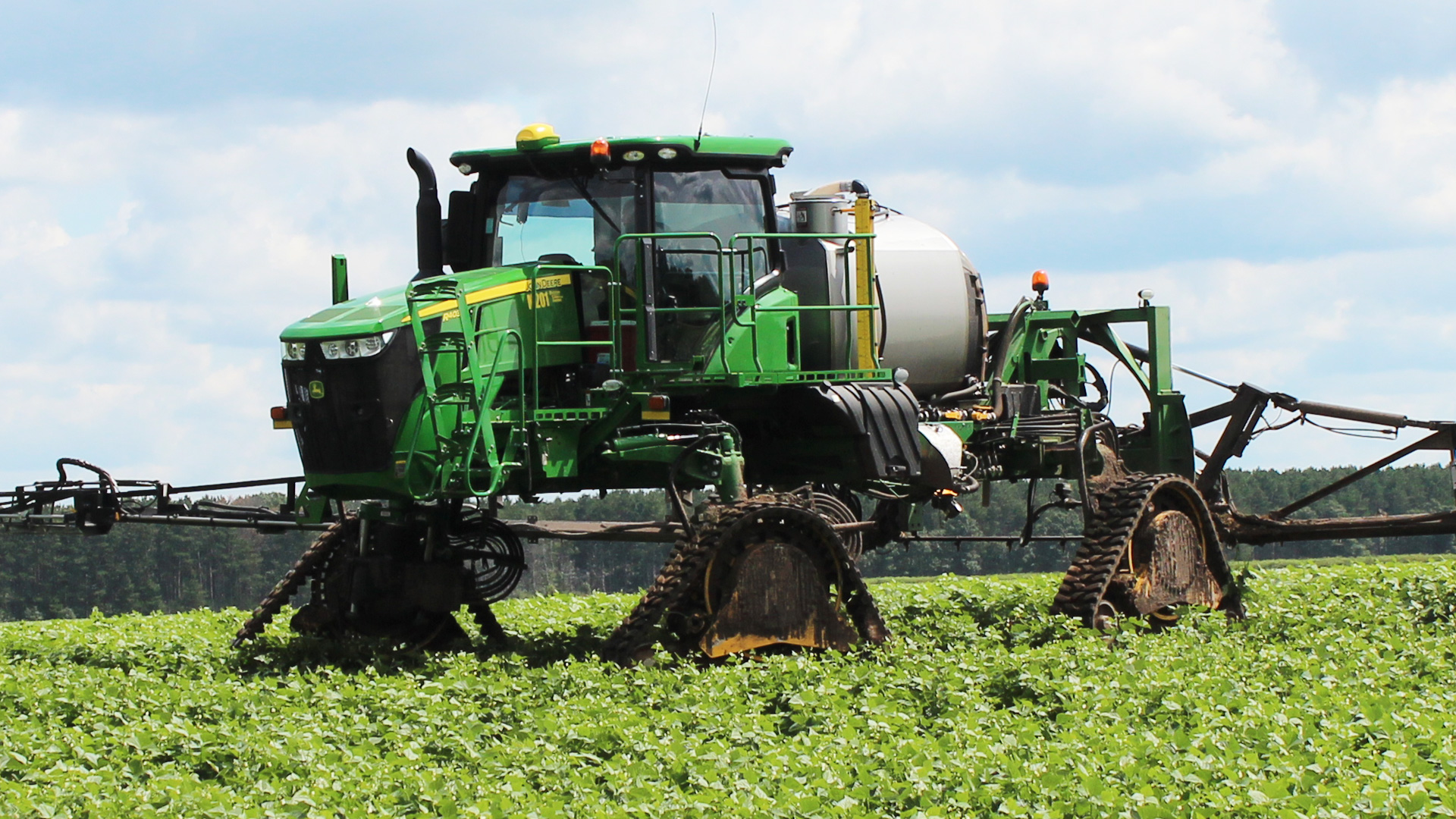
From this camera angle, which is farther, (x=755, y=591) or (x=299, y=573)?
(x=299, y=573)

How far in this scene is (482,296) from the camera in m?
11.2

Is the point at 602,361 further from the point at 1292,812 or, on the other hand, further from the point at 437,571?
the point at 1292,812

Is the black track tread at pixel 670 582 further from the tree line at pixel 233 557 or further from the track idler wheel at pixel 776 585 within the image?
the tree line at pixel 233 557

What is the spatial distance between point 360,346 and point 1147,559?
6.29 meters

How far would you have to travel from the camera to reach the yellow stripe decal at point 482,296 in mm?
10961

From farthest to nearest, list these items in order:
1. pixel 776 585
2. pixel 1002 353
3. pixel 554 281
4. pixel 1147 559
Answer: pixel 1002 353, pixel 1147 559, pixel 554 281, pixel 776 585

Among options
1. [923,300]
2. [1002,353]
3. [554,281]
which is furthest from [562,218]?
[1002,353]

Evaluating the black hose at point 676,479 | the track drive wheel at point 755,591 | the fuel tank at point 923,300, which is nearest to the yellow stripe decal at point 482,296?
the black hose at point 676,479

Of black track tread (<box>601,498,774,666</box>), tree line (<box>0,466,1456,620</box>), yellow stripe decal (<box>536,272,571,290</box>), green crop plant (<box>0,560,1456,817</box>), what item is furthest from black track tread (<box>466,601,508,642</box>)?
tree line (<box>0,466,1456,620</box>)

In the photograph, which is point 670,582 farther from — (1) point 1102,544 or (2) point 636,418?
(1) point 1102,544

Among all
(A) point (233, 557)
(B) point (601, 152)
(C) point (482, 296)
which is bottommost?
(A) point (233, 557)

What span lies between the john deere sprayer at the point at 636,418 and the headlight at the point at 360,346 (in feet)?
0.05

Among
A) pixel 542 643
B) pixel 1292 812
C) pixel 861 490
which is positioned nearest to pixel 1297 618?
pixel 861 490

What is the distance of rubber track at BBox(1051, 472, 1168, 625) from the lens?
12.6 m
